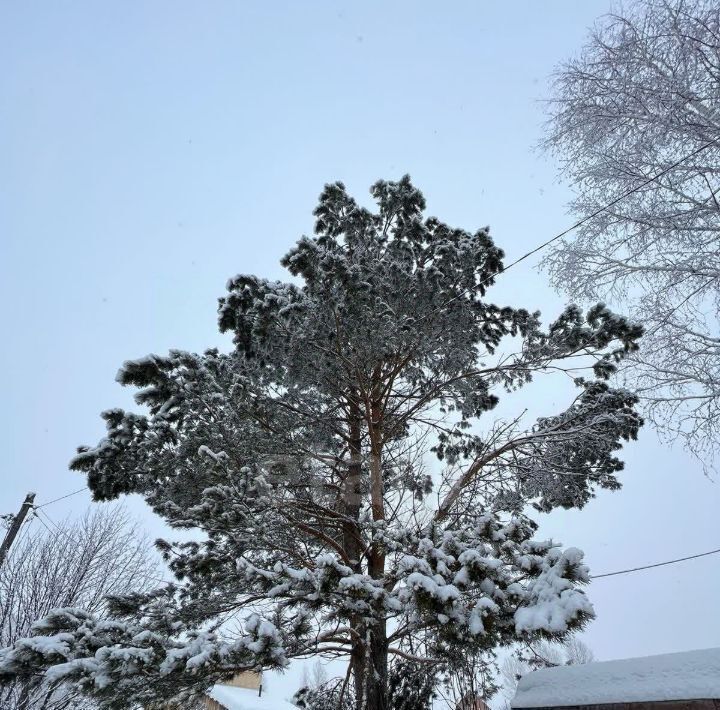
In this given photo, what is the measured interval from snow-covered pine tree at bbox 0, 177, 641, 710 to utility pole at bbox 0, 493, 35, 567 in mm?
5536

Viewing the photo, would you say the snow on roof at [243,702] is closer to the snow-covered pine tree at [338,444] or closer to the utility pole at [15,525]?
the utility pole at [15,525]

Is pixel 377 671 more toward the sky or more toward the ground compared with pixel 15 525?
more toward the ground

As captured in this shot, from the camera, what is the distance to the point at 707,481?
593cm

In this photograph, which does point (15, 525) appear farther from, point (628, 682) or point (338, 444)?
point (628, 682)

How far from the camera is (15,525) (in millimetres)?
10445

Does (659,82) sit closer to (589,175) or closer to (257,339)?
(589,175)

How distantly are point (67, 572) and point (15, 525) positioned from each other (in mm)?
1580

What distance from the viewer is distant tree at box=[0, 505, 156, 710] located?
31.8ft

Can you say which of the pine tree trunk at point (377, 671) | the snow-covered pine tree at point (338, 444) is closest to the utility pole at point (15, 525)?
the snow-covered pine tree at point (338, 444)

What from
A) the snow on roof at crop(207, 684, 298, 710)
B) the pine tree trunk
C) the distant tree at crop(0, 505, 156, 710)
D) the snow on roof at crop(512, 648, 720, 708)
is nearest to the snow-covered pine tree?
the pine tree trunk

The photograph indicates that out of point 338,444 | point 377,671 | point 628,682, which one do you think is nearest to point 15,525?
point 338,444

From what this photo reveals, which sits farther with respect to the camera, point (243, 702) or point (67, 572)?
point (243, 702)

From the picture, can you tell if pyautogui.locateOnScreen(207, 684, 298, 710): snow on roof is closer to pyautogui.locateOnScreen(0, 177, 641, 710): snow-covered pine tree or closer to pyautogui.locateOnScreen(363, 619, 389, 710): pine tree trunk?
pyautogui.locateOnScreen(0, 177, 641, 710): snow-covered pine tree

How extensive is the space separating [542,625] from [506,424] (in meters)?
4.09
